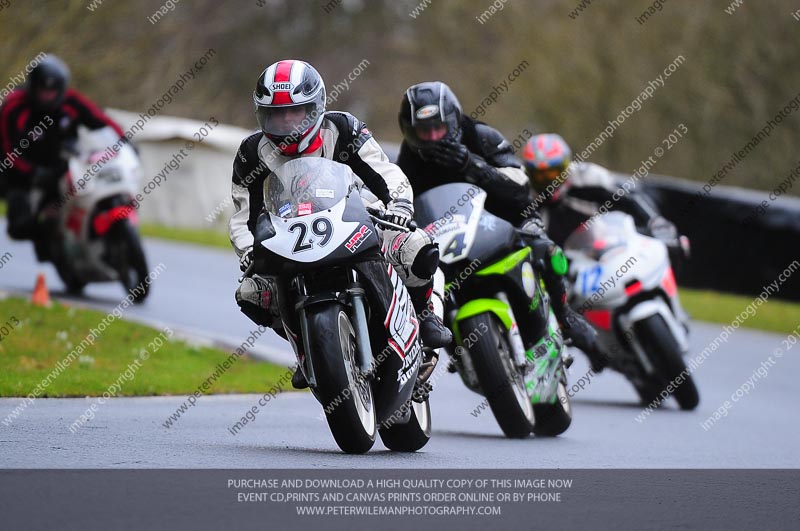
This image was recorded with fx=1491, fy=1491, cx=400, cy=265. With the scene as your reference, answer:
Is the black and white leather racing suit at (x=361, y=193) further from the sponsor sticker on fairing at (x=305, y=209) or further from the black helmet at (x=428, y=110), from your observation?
the black helmet at (x=428, y=110)

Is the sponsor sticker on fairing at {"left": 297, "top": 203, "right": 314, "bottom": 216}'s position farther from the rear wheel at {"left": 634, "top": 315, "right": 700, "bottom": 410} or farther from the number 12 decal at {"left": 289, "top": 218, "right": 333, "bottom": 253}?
the rear wheel at {"left": 634, "top": 315, "right": 700, "bottom": 410}

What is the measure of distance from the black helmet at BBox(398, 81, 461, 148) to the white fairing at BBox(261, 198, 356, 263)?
1901 mm

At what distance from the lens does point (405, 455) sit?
278 inches

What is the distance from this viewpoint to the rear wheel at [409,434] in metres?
7.23

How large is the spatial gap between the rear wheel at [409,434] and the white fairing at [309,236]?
43.9 inches

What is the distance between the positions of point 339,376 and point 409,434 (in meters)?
1.09

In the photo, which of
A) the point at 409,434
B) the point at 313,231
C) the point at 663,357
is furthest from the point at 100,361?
the point at 313,231

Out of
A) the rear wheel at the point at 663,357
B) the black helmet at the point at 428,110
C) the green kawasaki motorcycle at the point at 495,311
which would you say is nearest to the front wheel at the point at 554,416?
the green kawasaki motorcycle at the point at 495,311

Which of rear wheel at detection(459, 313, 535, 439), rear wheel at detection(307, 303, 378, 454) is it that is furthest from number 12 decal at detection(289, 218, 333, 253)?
rear wheel at detection(459, 313, 535, 439)

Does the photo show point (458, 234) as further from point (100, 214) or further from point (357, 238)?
point (100, 214)

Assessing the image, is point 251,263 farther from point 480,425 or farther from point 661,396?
point 661,396

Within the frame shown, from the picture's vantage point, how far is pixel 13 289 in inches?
569

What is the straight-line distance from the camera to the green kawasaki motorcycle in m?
8.04

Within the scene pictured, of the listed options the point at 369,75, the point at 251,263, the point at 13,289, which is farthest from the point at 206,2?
the point at 251,263
